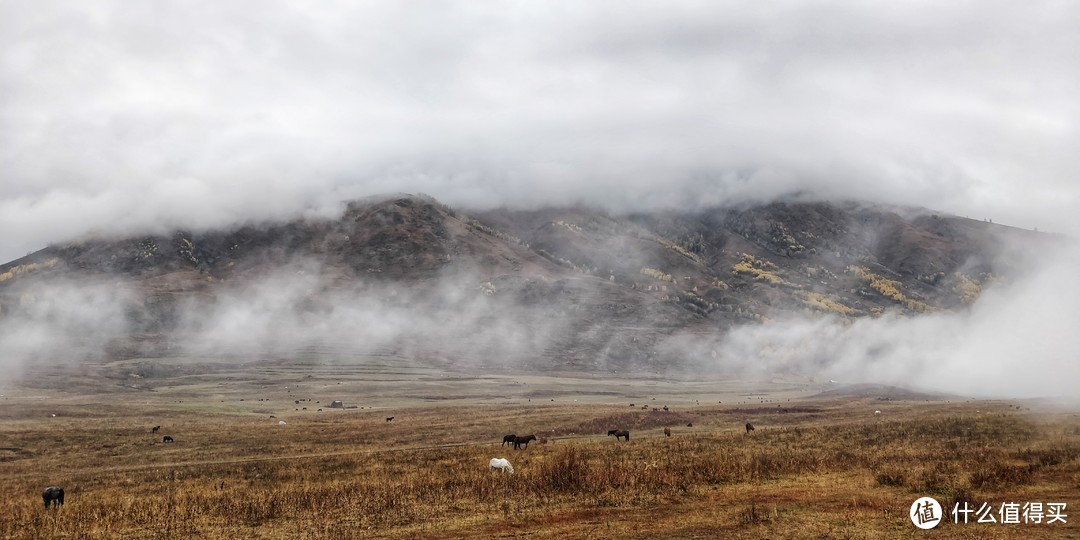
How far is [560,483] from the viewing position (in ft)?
98.0

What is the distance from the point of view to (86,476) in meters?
44.8

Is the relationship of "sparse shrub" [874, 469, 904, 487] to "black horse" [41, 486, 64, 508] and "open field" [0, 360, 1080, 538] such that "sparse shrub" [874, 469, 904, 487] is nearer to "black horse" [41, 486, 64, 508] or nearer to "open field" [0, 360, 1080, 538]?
"open field" [0, 360, 1080, 538]

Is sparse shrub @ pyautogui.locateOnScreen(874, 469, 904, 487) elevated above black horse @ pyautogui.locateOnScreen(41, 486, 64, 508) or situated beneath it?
elevated above

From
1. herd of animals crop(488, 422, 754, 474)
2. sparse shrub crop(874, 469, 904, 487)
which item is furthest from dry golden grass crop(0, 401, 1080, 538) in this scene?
herd of animals crop(488, 422, 754, 474)

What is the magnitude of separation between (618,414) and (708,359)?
12658 cm

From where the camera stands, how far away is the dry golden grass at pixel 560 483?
23922 millimetres

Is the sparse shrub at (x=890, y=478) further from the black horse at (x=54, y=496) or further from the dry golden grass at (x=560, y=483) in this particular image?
the black horse at (x=54, y=496)

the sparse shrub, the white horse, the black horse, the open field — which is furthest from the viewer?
the white horse

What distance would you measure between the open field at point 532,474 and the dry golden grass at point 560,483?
0.14 metres

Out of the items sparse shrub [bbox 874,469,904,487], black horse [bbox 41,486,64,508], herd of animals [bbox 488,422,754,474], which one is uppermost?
sparse shrub [bbox 874,469,904,487]

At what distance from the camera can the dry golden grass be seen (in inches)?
942

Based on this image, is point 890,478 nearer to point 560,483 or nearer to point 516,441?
point 560,483

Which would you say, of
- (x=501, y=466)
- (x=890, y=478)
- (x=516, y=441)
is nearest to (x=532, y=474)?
(x=501, y=466)

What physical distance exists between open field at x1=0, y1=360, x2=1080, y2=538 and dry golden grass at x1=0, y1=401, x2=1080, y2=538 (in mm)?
139
